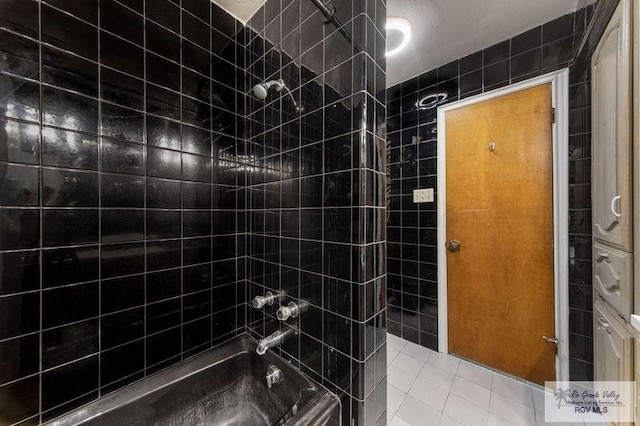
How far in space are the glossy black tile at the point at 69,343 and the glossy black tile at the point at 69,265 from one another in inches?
6.8

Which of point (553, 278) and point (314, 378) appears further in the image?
point (553, 278)

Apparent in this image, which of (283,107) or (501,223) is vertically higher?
(283,107)

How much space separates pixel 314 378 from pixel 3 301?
44.5 inches

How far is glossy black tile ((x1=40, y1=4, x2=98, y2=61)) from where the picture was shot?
2.72ft

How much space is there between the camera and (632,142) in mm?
853

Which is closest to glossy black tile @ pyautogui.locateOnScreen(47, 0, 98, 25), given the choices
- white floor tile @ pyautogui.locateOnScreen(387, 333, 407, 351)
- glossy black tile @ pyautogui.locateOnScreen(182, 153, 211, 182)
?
glossy black tile @ pyautogui.locateOnScreen(182, 153, 211, 182)

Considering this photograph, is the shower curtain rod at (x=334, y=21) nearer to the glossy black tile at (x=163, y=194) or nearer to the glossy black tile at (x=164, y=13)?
the glossy black tile at (x=164, y=13)

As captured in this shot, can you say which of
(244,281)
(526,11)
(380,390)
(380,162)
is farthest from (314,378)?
(526,11)

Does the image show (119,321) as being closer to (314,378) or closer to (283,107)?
(314,378)

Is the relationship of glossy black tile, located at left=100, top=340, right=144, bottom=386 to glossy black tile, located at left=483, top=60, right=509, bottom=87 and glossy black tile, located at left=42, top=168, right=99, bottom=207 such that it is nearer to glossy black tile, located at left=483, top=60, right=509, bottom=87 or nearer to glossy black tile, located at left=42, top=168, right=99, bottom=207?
glossy black tile, located at left=42, top=168, right=99, bottom=207

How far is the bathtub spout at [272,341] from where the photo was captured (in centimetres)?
105

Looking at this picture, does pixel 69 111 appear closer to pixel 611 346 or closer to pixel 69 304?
pixel 69 304

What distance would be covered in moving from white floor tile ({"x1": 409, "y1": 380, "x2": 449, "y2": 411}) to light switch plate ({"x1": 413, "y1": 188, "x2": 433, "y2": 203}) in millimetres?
1387

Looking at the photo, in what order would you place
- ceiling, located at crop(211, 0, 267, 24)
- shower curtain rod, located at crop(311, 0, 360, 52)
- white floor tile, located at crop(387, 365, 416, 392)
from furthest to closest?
white floor tile, located at crop(387, 365, 416, 392), ceiling, located at crop(211, 0, 267, 24), shower curtain rod, located at crop(311, 0, 360, 52)
